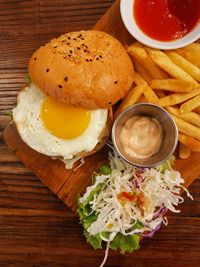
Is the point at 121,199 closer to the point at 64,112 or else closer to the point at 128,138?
the point at 128,138

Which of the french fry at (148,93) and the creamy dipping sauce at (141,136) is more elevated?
the french fry at (148,93)

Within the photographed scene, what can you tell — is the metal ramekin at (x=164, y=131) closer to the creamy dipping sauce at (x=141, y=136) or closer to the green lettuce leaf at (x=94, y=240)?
the creamy dipping sauce at (x=141, y=136)

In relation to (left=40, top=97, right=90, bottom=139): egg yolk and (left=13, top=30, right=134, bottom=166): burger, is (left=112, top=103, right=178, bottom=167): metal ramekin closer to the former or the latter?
(left=13, top=30, right=134, bottom=166): burger

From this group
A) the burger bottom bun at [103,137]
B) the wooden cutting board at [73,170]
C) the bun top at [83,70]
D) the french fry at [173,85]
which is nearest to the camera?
the bun top at [83,70]

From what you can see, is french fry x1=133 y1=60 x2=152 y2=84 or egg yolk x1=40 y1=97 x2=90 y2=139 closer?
egg yolk x1=40 y1=97 x2=90 y2=139

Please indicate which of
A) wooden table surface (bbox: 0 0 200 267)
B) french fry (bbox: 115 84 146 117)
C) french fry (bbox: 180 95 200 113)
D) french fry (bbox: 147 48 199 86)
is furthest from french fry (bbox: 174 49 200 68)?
wooden table surface (bbox: 0 0 200 267)

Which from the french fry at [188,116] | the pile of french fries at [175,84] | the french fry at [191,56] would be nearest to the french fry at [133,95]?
the pile of french fries at [175,84]
